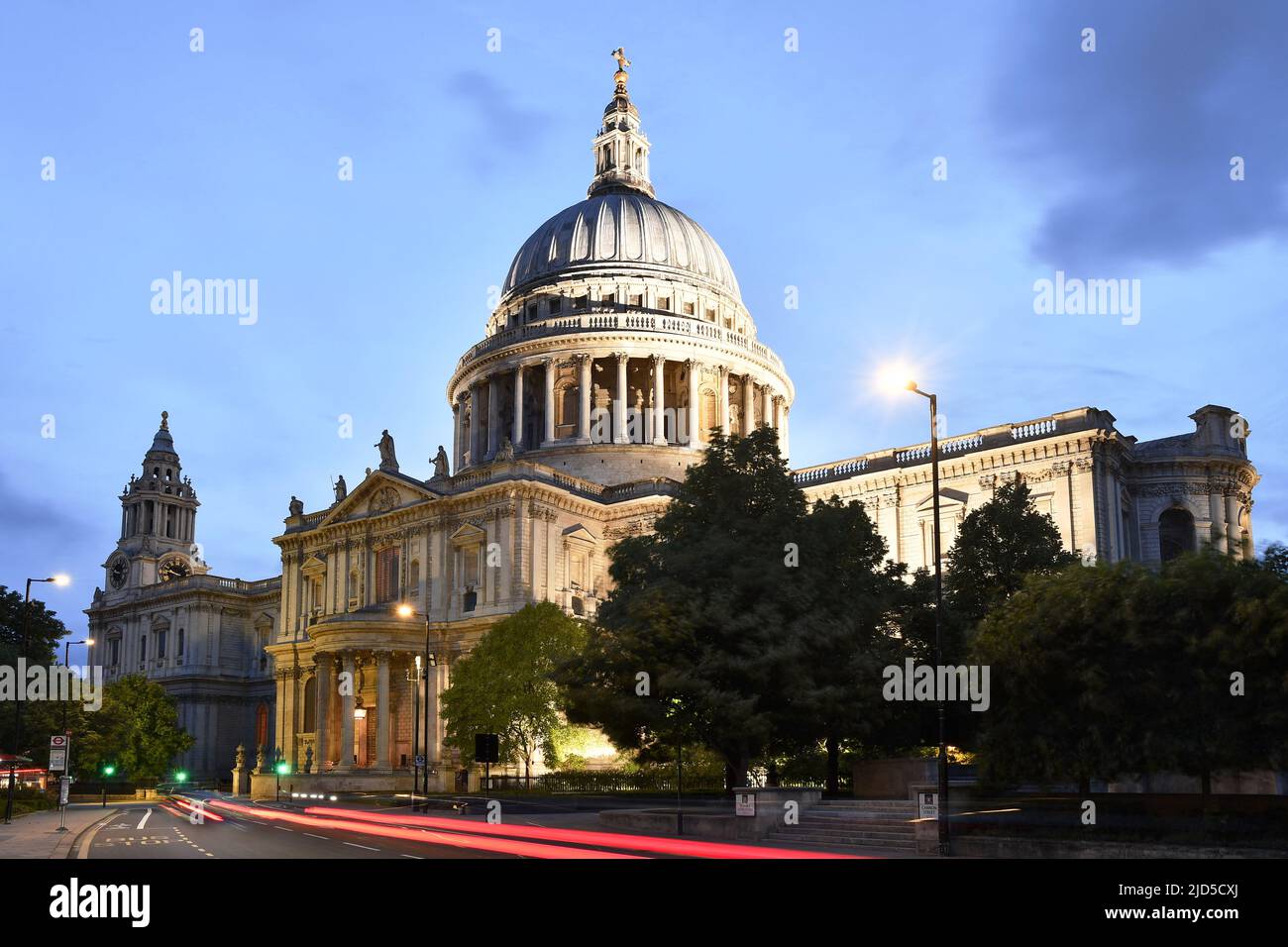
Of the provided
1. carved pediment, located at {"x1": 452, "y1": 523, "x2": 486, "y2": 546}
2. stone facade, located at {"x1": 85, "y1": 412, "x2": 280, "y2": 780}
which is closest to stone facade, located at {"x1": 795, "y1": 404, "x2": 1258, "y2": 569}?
carved pediment, located at {"x1": 452, "y1": 523, "x2": 486, "y2": 546}

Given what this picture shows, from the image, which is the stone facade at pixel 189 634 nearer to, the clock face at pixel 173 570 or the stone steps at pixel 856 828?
the clock face at pixel 173 570

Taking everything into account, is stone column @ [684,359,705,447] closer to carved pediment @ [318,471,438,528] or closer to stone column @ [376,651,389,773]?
carved pediment @ [318,471,438,528]

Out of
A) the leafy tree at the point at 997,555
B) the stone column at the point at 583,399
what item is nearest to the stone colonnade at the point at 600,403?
the stone column at the point at 583,399

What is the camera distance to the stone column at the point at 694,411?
91500mm

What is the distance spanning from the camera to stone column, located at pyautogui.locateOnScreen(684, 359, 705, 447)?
9150 cm

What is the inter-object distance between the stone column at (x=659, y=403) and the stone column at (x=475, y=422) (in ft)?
48.8

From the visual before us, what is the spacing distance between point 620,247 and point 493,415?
17.8 m

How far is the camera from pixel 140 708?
308ft

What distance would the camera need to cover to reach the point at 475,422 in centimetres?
9831

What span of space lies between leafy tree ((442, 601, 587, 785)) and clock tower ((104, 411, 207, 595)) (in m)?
69.9

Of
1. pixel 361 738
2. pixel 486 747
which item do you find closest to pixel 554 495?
pixel 361 738
